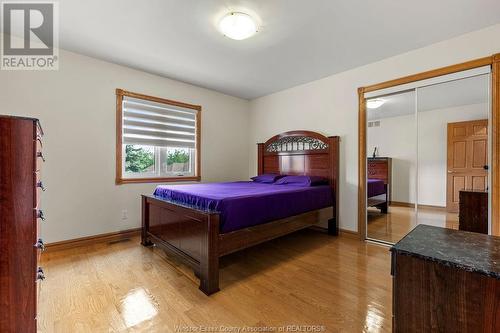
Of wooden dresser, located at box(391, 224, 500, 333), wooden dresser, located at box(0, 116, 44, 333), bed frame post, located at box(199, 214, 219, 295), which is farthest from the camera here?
bed frame post, located at box(199, 214, 219, 295)

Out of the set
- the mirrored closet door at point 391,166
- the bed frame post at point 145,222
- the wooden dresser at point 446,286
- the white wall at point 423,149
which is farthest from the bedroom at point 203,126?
the wooden dresser at point 446,286

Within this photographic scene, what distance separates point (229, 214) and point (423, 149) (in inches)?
105

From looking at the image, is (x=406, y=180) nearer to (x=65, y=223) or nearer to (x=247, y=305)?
(x=247, y=305)

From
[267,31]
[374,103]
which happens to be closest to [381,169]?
[374,103]

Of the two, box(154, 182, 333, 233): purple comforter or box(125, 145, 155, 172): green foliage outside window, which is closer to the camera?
box(154, 182, 333, 233): purple comforter

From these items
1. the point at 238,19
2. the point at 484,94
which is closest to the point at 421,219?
the point at 484,94

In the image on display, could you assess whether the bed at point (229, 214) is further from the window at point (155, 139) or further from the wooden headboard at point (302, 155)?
the window at point (155, 139)

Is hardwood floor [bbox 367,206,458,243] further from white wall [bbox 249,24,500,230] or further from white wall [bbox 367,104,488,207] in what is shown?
white wall [bbox 249,24,500,230]

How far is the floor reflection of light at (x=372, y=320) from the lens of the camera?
4.85 feet

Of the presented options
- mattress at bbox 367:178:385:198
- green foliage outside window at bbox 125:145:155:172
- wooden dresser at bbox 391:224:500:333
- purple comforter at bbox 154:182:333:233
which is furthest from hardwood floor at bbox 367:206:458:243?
green foliage outside window at bbox 125:145:155:172

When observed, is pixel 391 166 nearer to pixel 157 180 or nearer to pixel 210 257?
pixel 210 257

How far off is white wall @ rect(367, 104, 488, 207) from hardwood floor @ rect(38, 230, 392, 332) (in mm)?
986

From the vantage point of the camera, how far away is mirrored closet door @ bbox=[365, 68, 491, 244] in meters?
2.51

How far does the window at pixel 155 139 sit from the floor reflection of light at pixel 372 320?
10.4 feet
